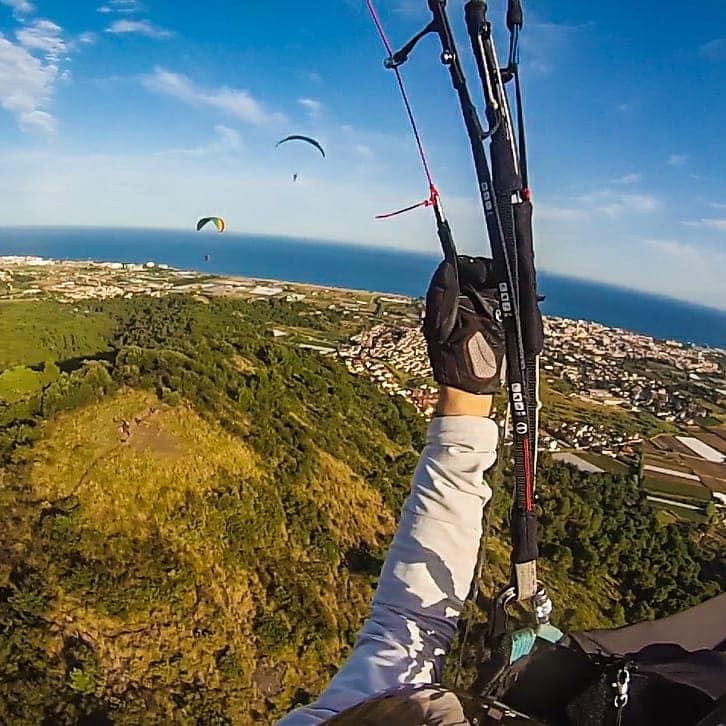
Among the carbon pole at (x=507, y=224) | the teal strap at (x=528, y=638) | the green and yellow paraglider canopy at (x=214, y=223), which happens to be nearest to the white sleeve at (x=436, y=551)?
the carbon pole at (x=507, y=224)

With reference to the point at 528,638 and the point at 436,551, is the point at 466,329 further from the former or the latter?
the point at 528,638

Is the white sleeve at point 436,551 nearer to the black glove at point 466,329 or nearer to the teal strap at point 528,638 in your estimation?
the black glove at point 466,329

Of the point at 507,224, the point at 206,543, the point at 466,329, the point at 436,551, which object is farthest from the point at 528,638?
the point at 206,543

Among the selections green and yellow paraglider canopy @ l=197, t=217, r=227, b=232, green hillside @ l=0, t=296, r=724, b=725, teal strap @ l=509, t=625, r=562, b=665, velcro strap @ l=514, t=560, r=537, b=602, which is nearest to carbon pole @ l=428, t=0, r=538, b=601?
velcro strap @ l=514, t=560, r=537, b=602

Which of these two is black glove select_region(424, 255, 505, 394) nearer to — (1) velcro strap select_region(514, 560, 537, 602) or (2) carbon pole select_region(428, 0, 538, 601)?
(2) carbon pole select_region(428, 0, 538, 601)

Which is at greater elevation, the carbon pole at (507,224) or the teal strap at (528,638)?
the carbon pole at (507,224)

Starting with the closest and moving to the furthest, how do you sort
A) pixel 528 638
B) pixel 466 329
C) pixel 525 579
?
pixel 528 638, pixel 525 579, pixel 466 329
